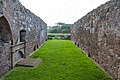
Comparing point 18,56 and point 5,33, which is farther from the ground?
point 5,33

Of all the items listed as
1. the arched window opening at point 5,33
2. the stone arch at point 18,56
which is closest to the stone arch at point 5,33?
the arched window opening at point 5,33

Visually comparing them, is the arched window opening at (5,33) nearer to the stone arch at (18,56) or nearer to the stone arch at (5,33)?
the stone arch at (5,33)

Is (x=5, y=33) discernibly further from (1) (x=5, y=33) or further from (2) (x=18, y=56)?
(2) (x=18, y=56)

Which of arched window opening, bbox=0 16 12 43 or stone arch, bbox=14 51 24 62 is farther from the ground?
arched window opening, bbox=0 16 12 43

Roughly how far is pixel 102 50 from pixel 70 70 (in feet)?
4.34

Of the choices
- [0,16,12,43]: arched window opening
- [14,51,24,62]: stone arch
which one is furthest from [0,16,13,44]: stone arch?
[14,51,24,62]: stone arch

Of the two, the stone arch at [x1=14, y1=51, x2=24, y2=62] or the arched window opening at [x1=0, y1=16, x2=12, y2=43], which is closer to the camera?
the arched window opening at [x1=0, y1=16, x2=12, y2=43]

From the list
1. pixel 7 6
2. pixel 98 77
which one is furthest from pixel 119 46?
pixel 7 6

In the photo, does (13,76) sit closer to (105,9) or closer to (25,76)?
(25,76)

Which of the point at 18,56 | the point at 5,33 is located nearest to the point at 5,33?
the point at 5,33

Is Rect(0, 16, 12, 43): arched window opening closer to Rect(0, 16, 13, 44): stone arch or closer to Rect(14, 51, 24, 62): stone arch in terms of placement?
Rect(0, 16, 13, 44): stone arch

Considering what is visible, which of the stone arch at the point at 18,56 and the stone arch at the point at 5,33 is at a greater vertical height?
the stone arch at the point at 5,33

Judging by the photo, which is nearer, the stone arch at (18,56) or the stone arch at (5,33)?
the stone arch at (5,33)

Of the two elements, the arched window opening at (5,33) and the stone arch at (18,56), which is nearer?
the arched window opening at (5,33)
